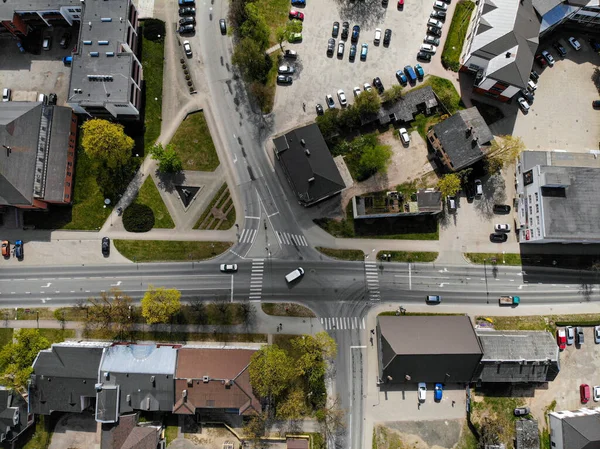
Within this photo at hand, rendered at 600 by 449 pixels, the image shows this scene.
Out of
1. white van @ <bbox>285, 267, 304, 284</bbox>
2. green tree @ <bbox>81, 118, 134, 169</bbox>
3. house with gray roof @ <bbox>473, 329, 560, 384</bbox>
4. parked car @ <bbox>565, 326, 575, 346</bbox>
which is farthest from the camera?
parked car @ <bbox>565, 326, 575, 346</bbox>

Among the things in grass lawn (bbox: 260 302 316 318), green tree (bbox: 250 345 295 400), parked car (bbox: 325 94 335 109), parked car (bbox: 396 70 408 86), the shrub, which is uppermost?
parked car (bbox: 396 70 408 86)

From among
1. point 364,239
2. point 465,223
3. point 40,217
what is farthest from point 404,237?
point 40,217

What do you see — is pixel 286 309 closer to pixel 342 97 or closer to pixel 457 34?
pixel 342 97

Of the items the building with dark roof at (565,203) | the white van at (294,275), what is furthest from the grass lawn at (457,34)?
the white van at (294,275)

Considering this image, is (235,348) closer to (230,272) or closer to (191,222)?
(230,272)

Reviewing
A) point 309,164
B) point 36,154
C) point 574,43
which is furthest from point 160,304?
point 574,43

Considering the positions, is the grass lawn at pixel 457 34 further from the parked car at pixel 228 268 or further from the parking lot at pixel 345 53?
the parked car at pixel 228 268

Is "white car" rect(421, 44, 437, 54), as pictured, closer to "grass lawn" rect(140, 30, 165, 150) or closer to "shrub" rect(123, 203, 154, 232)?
"grass lawn" rect(140, 30, 165, 150)

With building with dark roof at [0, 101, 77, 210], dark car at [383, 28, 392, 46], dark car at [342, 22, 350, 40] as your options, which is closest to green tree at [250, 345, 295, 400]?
building with dark roof at [0, 101, 77, 210]
